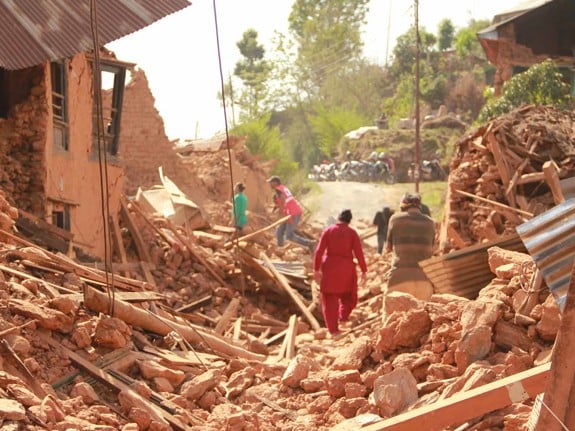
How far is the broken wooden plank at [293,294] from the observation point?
14.3 metres

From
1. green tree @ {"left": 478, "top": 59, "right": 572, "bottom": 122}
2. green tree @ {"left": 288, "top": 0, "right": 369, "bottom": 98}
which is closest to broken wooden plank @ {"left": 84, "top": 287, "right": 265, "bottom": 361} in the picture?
green tree @ {"left": 478, "top": 59, "right": 572, "bottom": 122}

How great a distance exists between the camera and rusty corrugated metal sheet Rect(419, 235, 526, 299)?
10.3 m

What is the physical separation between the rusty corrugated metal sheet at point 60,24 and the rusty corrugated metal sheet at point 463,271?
4.74 meters

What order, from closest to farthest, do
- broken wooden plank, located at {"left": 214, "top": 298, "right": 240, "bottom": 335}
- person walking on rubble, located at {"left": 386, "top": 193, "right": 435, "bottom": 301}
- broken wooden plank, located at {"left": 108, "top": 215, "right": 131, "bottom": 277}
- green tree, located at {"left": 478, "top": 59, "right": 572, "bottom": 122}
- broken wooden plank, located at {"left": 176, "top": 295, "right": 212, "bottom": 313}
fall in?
person walking on rubble, located at {"left": 386, "top": 193, "right": 435, "bottom": 301} → broken wooden plank, located at {"left": 214, "top": 298, "right": 240, "bottom": 335} → broken wooden plank, located at {"left": 176, "top": 295, "right": 212, "bottom": 313} → broken wooden plank, located at {"left": 108, "top": 215, "right": 131, "bottom": 277} → green tree, located at {"left": 478, "top": 59, "right": 572, "bottom": 122}

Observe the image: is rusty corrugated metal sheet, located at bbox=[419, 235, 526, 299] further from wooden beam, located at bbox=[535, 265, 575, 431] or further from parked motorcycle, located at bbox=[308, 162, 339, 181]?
parked motorcycle, located at bbox=[308, 162, 339, 181]

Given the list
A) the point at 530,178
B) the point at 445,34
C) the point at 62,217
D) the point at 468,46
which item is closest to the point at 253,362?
the point at 62,217

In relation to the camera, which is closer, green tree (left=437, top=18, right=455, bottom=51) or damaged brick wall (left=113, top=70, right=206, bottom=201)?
damaged brick wall (left=113, top=70, right=206, bottom=201)

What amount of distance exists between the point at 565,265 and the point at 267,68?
64824mm

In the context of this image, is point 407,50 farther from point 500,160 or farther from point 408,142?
point 500,160

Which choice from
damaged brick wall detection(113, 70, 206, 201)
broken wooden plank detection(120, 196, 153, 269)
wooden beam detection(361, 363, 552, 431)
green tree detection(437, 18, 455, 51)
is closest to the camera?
wooden beam detection(361, 363, 552, 431)

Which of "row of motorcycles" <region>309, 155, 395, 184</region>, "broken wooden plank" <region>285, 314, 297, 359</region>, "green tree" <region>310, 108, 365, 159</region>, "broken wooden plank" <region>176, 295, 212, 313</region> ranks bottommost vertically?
"broken wooden plank" <region>285, 314, 297, 359</region>

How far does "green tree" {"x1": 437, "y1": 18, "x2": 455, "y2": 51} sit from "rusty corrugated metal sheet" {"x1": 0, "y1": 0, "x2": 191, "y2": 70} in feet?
195

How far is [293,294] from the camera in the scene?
50.1 ft

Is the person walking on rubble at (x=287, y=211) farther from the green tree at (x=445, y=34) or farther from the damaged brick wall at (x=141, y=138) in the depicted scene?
the green tree at (x=445, y=34)
